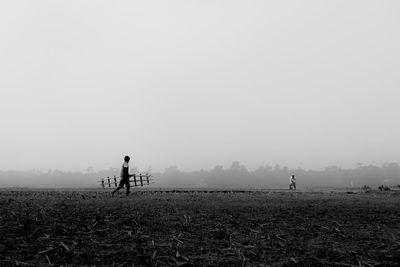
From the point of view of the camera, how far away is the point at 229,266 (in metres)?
7.70

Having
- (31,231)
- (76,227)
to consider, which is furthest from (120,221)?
(31,231)

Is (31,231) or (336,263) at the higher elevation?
(31,231)

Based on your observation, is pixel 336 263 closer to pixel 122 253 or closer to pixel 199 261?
pixel 199 261

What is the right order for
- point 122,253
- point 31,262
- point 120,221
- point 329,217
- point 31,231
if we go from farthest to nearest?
1. point 329,217
2. point 120,221
3. point 31,231
4. point 122,253
5. point 31,262

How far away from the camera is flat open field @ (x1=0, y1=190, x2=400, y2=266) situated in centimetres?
807

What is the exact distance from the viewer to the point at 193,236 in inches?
396

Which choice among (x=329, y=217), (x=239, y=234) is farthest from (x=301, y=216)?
(x=239, y=234)

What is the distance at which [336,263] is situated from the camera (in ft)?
26.0

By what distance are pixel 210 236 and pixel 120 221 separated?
3.08 metres

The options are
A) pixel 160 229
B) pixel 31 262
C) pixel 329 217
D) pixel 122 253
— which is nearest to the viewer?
pixel 31 262

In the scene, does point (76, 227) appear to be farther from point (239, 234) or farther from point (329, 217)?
point (329, 217)

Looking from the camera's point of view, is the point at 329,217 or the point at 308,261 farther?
→ the point at 329,217

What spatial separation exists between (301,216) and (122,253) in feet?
23.9

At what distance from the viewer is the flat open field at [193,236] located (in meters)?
8.07
